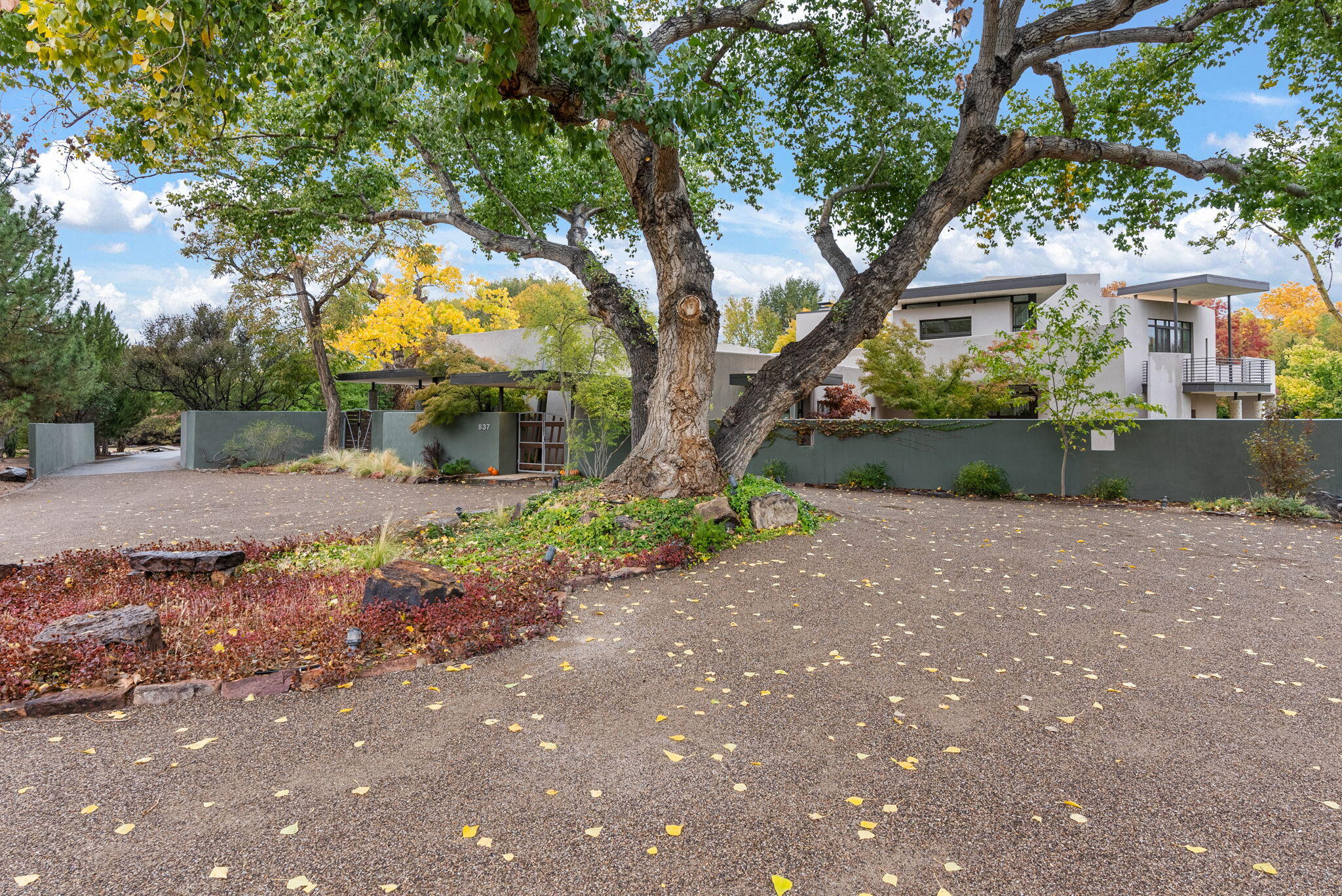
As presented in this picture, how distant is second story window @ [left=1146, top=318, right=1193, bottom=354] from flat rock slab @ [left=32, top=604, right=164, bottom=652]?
26.3 metres

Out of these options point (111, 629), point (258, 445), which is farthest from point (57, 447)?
point (111, 629)

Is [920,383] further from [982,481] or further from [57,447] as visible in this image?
[57,447]

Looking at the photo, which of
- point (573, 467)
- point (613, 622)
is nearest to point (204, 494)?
point (573, 467)

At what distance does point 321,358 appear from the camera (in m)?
21.0

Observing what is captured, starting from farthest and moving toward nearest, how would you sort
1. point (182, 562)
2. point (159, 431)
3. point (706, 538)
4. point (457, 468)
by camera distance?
point (159, 431)
point (457, 468)
point (706, 538)
point (182, 562)

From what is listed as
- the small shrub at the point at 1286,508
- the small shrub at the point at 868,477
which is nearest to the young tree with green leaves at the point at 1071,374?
the small shrub at the point at 1286,508

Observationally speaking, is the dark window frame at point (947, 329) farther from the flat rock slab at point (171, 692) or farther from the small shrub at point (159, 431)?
the small shrub at point (159, 431)

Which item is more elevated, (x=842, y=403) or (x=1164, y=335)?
(x=1164, y=335)

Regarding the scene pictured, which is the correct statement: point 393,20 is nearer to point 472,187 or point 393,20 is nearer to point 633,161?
point 633,161

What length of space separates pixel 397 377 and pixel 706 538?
55.5 ft

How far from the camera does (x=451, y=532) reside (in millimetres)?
8320

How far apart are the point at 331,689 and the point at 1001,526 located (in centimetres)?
847

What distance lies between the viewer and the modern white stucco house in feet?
71.5

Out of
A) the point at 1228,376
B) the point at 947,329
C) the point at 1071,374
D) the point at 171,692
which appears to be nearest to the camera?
the point at 171,692
